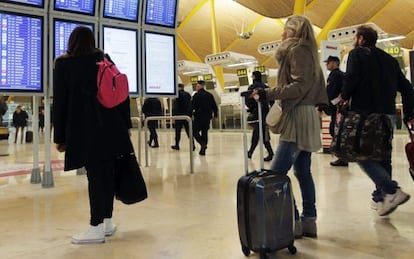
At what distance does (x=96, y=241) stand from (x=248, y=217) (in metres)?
1.10

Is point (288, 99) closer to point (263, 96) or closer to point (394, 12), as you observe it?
point (263, 96)

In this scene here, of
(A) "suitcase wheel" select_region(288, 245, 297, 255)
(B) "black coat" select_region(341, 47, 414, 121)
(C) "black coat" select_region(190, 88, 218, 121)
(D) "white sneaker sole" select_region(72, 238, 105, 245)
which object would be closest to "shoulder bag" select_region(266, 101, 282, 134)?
(A) "suitcase wheel" select_region(288, 245, 297, 255)

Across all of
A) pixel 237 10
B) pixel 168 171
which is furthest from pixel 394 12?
pixel 168 171

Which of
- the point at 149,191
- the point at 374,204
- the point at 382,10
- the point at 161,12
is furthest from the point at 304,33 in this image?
the point at 382,10

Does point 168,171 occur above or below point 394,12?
below

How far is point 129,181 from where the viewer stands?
10.2ft

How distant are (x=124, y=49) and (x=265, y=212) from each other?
3.80 metres

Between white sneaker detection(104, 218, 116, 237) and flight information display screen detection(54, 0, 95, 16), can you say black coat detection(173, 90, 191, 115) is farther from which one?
white sneaker detection(104, 218, 116, 237)

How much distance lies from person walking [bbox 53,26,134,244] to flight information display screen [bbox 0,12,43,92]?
7.39ft

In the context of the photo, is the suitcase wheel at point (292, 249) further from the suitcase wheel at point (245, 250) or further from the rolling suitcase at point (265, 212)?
the suitcase wheel at point (245, 250)

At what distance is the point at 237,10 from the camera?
3466cm

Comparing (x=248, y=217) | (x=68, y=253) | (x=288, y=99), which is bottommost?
(x=68, y=253)

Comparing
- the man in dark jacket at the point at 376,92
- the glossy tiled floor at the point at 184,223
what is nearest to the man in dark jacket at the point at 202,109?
the glossy tiled floor at the point at 184,223

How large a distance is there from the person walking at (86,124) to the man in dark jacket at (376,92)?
1844mm
